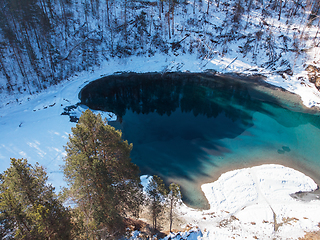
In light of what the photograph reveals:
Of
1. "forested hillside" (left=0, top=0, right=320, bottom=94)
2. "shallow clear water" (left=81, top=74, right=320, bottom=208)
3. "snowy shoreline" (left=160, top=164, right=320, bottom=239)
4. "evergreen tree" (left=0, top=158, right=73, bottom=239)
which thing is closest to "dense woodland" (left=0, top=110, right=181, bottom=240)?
"evergreen tree" (left=0, top=158, right=73, bottom=239)

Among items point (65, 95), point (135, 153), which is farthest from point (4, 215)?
point (65, 95)

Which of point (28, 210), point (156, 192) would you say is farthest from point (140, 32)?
point (28, 210)

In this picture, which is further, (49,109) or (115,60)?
(115,60)

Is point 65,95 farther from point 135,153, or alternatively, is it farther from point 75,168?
point 75,168

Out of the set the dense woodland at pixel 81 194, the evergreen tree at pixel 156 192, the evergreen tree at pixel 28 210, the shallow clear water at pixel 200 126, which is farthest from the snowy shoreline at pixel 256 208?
the evergreen tree at pixel 28 210

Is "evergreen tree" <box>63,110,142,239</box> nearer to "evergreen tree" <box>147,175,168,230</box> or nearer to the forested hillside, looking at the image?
"evergreen tree" <box>147,175,168,230</box>

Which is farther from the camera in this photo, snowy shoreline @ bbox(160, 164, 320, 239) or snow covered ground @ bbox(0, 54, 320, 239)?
snow covered ground @ bbox(0, 54, 320, 239)
